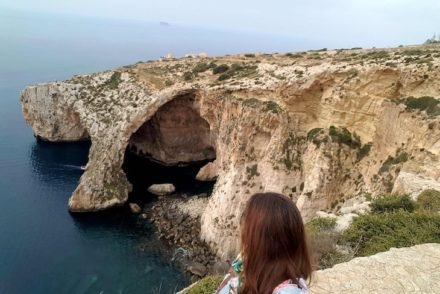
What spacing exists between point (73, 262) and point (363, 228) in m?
29.3

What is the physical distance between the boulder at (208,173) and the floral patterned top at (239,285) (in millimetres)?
52131

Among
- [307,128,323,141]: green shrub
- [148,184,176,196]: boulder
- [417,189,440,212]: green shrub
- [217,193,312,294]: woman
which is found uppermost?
[217,193,312,294]: woman

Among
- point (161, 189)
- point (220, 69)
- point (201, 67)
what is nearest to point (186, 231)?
point (161, 189)

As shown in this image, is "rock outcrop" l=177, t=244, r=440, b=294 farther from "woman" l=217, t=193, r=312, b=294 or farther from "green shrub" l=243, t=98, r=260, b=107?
"green shrub" l=243, t=98, r=260, b=107

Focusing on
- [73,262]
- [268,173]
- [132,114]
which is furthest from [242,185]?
[132,114]

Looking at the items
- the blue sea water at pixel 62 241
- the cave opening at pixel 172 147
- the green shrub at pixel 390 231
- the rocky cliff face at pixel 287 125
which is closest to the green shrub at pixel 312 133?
the rocky cliff face at pixel 287 125

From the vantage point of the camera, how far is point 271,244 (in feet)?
15.3

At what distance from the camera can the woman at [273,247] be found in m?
4.64

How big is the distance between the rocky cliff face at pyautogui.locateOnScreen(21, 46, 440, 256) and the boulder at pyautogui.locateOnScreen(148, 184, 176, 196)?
10.6 ft

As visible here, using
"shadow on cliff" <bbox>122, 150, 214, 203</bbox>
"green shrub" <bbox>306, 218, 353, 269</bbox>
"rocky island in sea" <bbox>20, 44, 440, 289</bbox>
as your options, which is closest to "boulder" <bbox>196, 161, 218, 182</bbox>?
"rocky island in sea" <bbox>20, 44, 440, 289</bbox>

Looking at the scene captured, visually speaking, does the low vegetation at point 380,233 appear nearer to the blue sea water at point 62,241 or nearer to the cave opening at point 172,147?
the blue sea water at point 62,241

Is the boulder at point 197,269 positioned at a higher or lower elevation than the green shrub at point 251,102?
lower

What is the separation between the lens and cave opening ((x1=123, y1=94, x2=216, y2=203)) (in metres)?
57.0

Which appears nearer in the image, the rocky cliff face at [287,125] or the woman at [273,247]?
the woman at [273,247]
